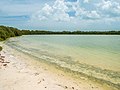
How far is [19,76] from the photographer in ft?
44.3

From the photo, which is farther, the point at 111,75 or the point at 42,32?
the point at 42,32

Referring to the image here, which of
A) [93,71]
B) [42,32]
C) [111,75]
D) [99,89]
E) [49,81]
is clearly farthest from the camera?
[42,32]

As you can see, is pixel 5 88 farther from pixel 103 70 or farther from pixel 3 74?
pixel 103 70

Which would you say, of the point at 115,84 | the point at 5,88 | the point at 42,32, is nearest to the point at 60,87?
the point at 5,88

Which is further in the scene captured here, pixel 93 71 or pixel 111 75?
pixel 93 71

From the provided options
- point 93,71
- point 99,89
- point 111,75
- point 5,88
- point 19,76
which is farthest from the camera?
point 93,71

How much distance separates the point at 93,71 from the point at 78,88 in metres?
5.60

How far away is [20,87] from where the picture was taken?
1111 centimetres

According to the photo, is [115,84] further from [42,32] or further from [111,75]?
[42,32]

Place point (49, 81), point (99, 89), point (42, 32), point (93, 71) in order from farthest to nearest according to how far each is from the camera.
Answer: point (42, 32), point (93, 71), point (49, 81), point (99, 89)

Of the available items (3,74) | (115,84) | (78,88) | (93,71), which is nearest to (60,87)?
(78,88)

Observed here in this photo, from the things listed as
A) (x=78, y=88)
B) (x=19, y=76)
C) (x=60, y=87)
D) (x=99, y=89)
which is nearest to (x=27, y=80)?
(x=19, y=76)

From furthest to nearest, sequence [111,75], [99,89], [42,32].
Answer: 1. [42,32]
2. [111,75]
3. [99,89]

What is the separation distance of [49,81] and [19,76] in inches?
83.8
